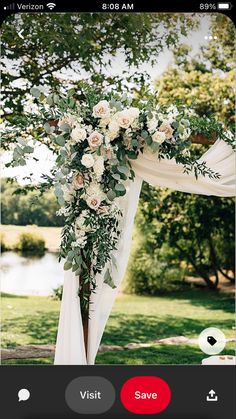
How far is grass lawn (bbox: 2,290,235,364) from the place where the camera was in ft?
14.0

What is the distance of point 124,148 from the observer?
1601mm

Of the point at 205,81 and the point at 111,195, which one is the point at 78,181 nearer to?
the point at 111,195

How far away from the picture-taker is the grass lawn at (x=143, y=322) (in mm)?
4262

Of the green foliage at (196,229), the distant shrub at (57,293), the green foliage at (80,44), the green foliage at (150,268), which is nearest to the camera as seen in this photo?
the green foliage at (80,44)

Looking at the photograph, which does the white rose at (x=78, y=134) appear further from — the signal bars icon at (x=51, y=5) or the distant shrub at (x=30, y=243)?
the distant shrub at (x=30, y=243)

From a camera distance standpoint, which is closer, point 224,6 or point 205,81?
point 224,6

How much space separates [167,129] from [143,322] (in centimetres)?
361

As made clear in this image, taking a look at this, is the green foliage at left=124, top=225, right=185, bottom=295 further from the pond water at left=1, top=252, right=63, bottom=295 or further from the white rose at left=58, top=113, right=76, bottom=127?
the white rose at left=58, top=113, right=76, bottom=127

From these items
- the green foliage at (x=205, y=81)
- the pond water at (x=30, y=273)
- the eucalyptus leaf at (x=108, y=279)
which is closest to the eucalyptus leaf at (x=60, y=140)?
the eucalyptus leaf at (x=108, y=279)

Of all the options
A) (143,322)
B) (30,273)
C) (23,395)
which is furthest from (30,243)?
(23,395)

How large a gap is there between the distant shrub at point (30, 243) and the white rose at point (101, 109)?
3686 millimetres

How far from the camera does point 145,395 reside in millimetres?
1041

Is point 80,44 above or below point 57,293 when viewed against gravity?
above

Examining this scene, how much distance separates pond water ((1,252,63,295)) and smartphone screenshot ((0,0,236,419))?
0.01m
